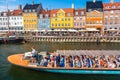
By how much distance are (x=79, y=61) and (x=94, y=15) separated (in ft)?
176

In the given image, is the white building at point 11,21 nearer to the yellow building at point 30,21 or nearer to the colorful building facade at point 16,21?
the colorful building facade at point 16,21

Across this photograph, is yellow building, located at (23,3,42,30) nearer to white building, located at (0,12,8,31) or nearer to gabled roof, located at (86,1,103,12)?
white building, located at (0,12,8,31)

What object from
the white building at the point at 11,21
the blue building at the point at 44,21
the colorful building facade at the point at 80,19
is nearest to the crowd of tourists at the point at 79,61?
the colorful building facade at the point at 80,19

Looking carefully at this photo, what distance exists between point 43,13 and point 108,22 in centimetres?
2483

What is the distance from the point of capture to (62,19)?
79375 mm

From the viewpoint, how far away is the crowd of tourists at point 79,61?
77.2ft

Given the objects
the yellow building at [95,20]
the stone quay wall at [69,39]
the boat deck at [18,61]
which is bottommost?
the boat deck at [18,61]

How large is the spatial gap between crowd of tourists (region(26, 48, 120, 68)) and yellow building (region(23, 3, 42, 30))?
57.8m

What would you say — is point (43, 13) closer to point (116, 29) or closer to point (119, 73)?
point (116, 29)

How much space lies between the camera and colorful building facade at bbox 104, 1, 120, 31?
73.7 metres

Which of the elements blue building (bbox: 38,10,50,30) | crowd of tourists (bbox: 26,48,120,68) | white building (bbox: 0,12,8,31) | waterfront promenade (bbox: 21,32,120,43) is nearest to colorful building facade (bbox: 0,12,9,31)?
white building (bbox: 0,12,8,31)

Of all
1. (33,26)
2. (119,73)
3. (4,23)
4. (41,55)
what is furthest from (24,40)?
(119,73)

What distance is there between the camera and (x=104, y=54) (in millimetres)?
26656

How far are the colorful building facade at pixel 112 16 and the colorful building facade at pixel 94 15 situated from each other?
170 cm
